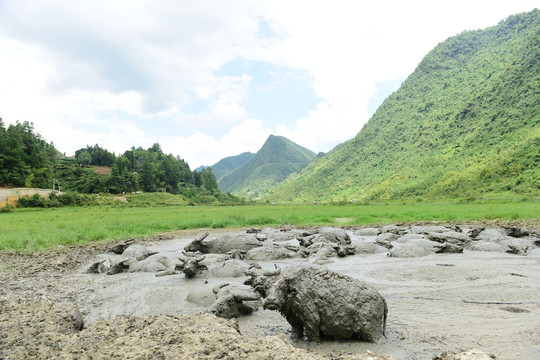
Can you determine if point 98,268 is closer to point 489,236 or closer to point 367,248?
point 367,248

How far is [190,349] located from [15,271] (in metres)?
8.61

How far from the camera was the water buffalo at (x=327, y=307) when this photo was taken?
433 centimetres

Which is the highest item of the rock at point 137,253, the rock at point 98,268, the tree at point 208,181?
the tree at point 208,181

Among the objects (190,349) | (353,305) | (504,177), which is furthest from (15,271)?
(504,177)

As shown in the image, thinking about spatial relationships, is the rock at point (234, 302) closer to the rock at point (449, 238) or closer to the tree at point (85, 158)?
the rock at point (449, 238)

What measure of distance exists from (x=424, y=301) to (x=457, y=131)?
8979 cm

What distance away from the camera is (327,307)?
14.5 ft

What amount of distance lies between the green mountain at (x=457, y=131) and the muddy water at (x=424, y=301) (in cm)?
3945

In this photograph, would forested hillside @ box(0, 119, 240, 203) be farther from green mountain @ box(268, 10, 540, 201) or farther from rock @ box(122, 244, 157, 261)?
rock @ box(122, 244, 157, 261)

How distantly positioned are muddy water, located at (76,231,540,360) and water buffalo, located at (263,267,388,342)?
0.54 feet

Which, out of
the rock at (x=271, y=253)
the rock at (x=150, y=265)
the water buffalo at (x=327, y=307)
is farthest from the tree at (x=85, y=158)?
the water buffalo at (x=327, y=307)

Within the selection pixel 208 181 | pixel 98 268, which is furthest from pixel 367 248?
pixel 208 181

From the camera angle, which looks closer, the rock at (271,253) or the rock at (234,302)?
the rock at (234,302)

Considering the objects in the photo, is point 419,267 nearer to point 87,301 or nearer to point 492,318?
point 492,318
